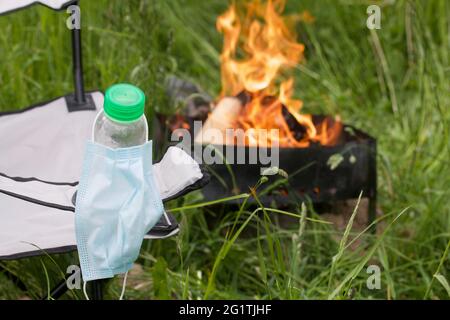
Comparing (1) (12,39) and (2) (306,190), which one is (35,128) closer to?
(2) (306,190)

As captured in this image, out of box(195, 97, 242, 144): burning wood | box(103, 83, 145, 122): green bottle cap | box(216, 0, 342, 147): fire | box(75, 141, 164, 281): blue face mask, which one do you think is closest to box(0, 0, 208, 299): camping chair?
box(75, 141, 164, 281): blue face mask

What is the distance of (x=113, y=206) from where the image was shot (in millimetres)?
1735

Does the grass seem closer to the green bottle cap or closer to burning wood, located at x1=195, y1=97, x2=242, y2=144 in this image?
burning wood, located at x1=195, y1=97, x2=242, y2=144

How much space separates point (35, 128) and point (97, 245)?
833 millimetres

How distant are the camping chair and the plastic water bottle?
0.55 ft

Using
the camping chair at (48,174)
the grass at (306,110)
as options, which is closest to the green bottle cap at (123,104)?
the camping chair at (48,174)

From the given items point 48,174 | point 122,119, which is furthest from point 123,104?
point 48,174

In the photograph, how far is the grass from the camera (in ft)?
8.24

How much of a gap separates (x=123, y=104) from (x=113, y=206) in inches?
8.4

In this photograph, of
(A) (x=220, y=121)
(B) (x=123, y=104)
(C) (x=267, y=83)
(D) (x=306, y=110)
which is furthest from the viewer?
(D) (x=306, y=110)

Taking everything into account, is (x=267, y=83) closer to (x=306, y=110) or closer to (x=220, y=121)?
(x=220, y=121)

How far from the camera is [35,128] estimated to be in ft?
8.18

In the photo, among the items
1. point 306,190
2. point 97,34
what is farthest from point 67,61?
point 306,190

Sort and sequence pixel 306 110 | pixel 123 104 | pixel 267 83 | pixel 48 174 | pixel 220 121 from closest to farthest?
1. pixel 123 104
2. pixel 48 174
3. pixel 220 121
4. pixel 267 83
5. pixel 306 110
